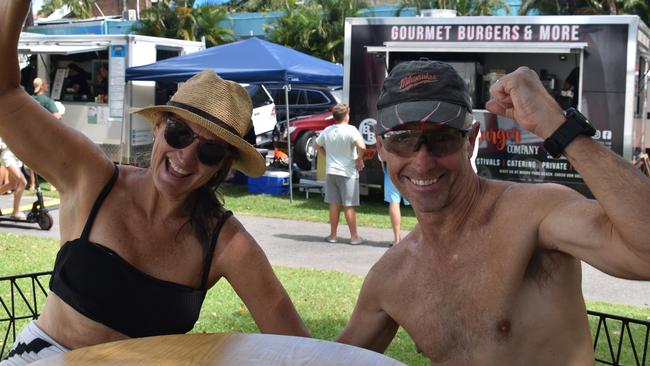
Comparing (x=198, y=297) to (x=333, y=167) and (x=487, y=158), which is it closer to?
(x=333, y=167)

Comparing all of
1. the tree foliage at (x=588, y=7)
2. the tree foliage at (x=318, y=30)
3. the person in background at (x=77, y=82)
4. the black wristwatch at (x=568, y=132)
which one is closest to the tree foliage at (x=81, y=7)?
the tree foliage at (x=318, y=30)

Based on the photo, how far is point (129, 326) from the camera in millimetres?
2645

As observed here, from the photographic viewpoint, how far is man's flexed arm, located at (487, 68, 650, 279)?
1.81 m

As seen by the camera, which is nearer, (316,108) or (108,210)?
(108,210)

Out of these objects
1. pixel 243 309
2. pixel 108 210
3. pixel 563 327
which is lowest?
pixel 243 309

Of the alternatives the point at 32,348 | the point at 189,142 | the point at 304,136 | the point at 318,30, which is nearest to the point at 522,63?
the point at 304,136

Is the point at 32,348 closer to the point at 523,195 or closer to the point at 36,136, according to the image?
the point at 36,136

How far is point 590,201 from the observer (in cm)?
207

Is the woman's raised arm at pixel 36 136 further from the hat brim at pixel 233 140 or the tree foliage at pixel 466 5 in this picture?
the tree foliage at pixel 466 5

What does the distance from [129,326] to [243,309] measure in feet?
11.3

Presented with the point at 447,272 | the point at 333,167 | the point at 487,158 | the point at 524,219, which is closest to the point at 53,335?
the point at 447,272

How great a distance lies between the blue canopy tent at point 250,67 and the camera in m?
12.8

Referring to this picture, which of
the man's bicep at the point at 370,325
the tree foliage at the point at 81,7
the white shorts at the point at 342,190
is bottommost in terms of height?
the white shorts at the point at 342,190

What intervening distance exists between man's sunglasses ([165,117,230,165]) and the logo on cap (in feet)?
2.45
